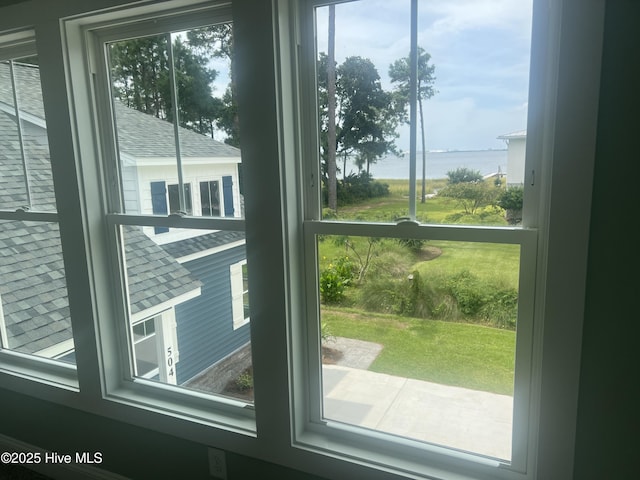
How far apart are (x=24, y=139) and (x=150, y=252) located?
87 cm

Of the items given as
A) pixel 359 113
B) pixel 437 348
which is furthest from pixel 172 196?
pixel 437 348

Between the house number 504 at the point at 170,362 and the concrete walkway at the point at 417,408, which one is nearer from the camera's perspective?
the concrete walkway at the point at 417,408

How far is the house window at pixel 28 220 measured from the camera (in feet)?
6.53

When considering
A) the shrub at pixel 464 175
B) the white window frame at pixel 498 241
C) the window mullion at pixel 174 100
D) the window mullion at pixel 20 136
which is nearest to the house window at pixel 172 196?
the window mullion at pixel 174 100

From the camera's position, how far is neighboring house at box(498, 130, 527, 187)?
1207 millimetres

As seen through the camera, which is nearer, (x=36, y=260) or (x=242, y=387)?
(x=242, y=387)

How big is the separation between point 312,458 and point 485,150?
1157 mm

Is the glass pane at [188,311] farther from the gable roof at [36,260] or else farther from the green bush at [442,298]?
the green bush at [442,298]

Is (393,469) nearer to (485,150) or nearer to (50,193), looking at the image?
(485,150)

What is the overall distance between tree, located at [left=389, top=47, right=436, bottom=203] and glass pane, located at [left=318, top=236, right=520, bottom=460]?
264 mm

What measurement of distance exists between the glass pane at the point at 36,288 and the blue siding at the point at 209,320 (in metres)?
0.70

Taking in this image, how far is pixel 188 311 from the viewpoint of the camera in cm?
181

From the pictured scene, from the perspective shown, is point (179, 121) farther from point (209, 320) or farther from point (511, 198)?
point (511, 198)

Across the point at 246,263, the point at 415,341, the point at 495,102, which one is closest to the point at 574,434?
the point at 415,341
